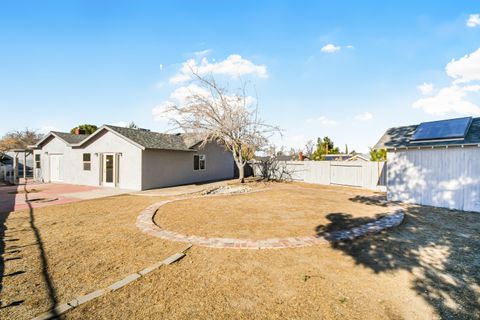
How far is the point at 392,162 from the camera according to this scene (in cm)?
1076

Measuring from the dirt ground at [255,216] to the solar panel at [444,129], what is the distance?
4025mm

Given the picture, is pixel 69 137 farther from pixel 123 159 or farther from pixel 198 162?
pixel 198 162

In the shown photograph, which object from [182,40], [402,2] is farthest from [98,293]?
[402,2]

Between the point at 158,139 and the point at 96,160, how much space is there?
4.54 m

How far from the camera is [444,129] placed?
31.7ft

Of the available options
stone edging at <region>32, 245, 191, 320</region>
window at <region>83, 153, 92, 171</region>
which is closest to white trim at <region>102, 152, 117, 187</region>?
window at <region>83, 153, 92, 171</region>

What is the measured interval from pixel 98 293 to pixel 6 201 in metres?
11.2

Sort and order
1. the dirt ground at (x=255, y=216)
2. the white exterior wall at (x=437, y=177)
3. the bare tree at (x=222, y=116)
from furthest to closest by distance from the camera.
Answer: the bare tree at (x=222, y=116) → the white exterior wall at (x=437, y=177) → the dirt ground at (x=255, y=216)

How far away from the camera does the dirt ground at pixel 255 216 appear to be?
598cm

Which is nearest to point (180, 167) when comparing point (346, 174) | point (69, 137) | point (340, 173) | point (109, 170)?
point (109, 170)

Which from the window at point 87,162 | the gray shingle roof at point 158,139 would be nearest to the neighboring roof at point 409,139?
the gray shingle roof at point 158,139

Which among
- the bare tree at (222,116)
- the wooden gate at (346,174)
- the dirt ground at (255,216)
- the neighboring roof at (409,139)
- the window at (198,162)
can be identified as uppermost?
the bare tree at (222,116)

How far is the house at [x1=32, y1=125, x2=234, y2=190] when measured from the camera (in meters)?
14.4

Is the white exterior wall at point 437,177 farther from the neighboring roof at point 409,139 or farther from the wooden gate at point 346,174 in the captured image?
the wooden gate at point 346,174
